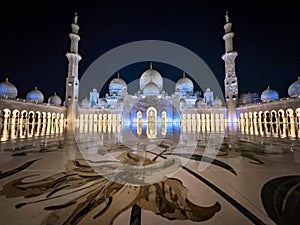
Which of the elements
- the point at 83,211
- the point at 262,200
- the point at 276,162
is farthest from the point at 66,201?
the point at 276,162

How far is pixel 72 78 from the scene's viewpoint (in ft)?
64.7

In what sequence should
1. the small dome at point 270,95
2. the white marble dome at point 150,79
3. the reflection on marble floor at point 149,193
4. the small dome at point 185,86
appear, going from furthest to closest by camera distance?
1. the small dome at point 185,86
2. the white marble dome at point 150,79
3. the small dome at point 270,95
4. the reflection on marble floor at point 149,193

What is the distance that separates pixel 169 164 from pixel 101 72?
2352 cm

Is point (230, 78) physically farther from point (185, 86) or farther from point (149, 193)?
point (149, 193)

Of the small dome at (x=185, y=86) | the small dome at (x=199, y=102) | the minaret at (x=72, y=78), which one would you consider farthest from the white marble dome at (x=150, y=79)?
the minaret at (x=72, y=78)

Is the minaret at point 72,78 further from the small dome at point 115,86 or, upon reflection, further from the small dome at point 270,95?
the small dome at point 270,95

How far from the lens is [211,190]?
5.16 ft

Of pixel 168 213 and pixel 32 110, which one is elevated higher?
pixel 32 110

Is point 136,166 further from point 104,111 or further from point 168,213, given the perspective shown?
point 104,111

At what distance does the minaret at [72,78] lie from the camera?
760 inches

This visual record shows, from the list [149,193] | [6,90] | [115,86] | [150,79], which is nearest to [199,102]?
[150,79]

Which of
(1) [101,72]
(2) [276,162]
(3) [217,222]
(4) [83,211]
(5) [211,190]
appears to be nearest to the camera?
(3) [217,222]

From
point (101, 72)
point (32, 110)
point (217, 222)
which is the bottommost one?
point (217, 222)

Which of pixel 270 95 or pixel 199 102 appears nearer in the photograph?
pixel 270 95
